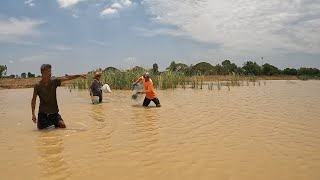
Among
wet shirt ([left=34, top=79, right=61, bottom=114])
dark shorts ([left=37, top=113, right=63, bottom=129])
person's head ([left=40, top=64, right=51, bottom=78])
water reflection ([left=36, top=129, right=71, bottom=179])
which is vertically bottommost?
water reflection ([left=36, top=129, right=71, bottom=179])

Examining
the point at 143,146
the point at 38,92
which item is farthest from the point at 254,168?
the point at 38,92

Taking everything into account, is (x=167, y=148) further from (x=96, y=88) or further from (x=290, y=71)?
(x=290, y=71)

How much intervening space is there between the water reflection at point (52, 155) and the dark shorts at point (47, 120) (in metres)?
0.21

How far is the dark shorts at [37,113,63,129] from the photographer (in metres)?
6.88

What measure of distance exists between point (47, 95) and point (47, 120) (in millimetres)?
504

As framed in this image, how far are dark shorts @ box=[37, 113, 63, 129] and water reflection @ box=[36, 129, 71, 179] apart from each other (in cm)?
21

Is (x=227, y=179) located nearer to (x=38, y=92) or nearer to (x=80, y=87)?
(x=38, y=92)

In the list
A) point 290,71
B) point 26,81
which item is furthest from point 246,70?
point 26,81

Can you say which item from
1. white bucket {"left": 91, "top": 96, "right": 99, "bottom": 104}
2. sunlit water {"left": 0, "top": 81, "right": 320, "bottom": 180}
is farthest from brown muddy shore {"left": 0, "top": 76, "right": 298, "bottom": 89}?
sunlit water {"left": 0, "top": 81, "right": 320, "bottom": 180}

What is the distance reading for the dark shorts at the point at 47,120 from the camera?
688cm

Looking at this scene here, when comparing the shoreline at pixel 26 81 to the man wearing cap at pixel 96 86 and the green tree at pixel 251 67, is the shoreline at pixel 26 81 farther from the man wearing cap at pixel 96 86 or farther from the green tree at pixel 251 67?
the man wearing cap at pixel 96 86

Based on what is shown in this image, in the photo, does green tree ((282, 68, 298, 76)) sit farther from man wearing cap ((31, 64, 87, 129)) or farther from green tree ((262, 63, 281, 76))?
man wearing cap ((31, 64, 87, 129))

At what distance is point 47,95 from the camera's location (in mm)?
6891

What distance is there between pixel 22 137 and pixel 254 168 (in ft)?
13.8
